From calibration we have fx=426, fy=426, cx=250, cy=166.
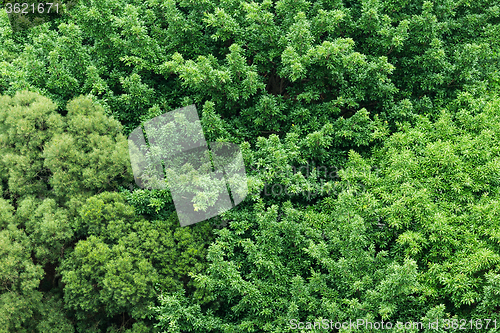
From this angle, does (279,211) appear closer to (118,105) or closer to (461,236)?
(461,236)

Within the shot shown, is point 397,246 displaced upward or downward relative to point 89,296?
upward

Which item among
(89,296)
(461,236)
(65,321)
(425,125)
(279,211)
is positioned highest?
(425,125)

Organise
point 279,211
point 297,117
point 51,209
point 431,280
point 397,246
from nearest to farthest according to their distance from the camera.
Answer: point 431,280 → point 397,246 → point 51,209 → point 279,211 → point 297,117

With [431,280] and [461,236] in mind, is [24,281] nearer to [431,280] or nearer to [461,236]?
[431,280]

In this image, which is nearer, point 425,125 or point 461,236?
point 461,236

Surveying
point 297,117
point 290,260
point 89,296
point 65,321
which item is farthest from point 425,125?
point 65,321

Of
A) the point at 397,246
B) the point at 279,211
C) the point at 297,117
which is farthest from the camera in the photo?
the point at 297,117

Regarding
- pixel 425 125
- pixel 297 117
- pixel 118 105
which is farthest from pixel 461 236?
pixel 118 105
